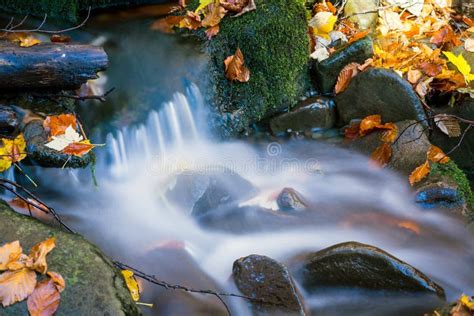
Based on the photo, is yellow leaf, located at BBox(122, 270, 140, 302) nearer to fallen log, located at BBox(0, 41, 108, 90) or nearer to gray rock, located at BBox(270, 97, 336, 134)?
fallen log, located at BBox(0, 41, 108, 90)

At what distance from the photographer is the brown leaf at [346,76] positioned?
4.70 m

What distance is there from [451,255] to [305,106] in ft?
6.70

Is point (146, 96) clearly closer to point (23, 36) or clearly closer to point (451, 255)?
point (23, 36)

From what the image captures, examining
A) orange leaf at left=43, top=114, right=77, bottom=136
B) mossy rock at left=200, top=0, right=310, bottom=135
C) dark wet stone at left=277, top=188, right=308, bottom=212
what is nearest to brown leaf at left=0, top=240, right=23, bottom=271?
orange leaf at left=43, top=114, right=77, bottom=136

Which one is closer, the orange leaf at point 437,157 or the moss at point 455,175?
the moss at point 455,175

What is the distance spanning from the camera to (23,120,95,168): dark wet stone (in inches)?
142

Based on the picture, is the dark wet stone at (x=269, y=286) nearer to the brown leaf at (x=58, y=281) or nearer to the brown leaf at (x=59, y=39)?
the brown leaf at (x=58, y=281)

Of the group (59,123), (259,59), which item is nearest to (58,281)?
(59,123)

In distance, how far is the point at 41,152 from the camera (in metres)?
3.60

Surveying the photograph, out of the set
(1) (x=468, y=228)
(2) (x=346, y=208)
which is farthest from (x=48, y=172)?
(1) (x=468, y=228)

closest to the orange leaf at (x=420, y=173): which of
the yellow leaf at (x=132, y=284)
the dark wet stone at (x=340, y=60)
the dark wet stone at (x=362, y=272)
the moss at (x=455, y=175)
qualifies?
the moss at (x=455, y=175)

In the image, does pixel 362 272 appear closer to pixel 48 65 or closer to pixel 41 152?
pixel 41 152

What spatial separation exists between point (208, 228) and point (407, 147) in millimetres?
1914

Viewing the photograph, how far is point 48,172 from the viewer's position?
3758 mm
